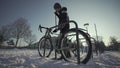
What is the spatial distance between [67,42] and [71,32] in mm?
520

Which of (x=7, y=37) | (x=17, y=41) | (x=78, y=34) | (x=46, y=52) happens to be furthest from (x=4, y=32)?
(x=78, y=34)

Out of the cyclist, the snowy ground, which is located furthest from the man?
the snowy ground

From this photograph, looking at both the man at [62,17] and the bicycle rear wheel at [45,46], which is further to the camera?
the bicycle rear wheel at [45,46]

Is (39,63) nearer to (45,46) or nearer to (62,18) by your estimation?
(62,18)

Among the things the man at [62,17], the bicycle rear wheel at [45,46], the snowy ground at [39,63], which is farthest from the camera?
the bicycle rear wheel at [45,46]

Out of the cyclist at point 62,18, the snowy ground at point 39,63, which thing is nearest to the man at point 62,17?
the cyclist at point 62,18

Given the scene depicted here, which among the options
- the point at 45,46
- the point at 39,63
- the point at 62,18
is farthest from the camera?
the point at 45,46

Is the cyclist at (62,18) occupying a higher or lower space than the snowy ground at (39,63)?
higher

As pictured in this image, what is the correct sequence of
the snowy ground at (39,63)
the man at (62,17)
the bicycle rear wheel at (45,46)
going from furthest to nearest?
the bicycle rear wheel at (45,46) < the man at (62,17) < the snowy ground at (39,63)

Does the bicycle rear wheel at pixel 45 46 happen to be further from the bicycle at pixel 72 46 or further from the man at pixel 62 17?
the man at pixel 62 17

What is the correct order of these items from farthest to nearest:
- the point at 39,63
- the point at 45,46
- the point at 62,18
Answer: the point at 45,46 → the point at 62,18 → the point at 39,63

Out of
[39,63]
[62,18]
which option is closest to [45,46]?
[62,18]

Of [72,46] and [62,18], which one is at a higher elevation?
[62,18]

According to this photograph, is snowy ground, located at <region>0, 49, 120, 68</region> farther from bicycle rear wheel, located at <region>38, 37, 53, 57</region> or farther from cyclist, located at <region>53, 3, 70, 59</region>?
bicycle rear wheel, located at <region>38, 37, 53, 57</region>
